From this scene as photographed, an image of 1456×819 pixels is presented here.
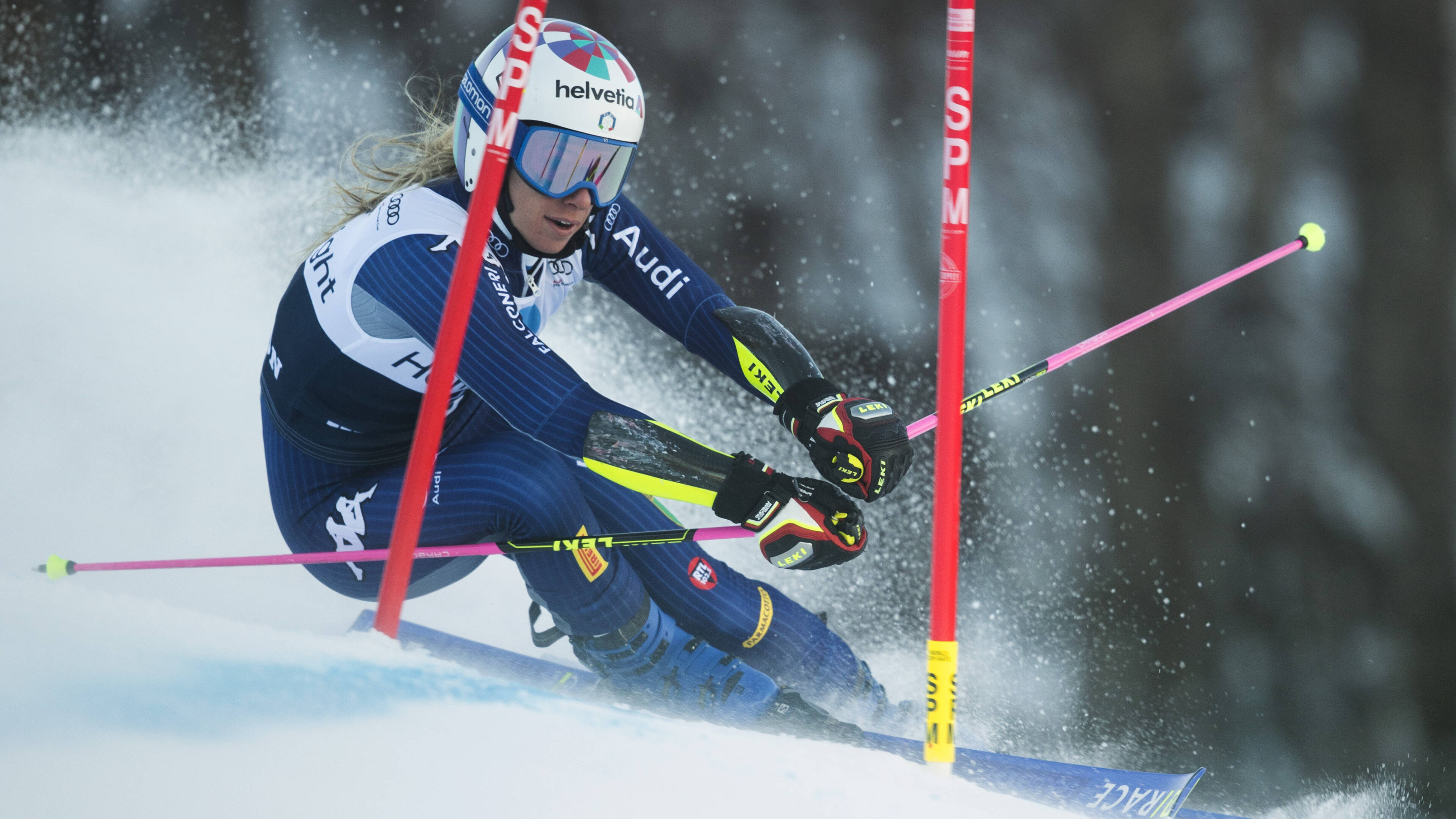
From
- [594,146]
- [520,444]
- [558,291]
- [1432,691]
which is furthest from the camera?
[1432,691]

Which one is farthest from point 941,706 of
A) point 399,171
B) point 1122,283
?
point 1122,283

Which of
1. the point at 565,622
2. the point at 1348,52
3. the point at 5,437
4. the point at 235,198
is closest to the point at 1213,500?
the point at 1348,52

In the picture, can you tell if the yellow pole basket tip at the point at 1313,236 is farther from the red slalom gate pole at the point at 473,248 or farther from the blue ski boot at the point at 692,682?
the red slalom gate pole at the point at 473,248

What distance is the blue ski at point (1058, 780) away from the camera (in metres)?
1.51

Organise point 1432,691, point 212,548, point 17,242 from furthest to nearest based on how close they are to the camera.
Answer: point 17,242 < point 212,548 < point 1432,691

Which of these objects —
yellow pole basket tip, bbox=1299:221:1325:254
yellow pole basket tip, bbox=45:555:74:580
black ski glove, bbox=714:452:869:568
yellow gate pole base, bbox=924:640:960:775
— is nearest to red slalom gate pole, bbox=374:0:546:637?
black ski glove, bbox=714:452:869:568

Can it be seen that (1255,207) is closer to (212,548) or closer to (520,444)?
(520,444)

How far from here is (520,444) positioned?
1563 mm

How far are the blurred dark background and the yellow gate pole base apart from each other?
1.58 meters

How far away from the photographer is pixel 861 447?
1.38m

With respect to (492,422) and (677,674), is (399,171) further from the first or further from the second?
(677,674)

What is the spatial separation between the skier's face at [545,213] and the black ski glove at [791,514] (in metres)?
0.42

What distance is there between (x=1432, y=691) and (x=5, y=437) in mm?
3722

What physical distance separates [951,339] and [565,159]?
0.59m
